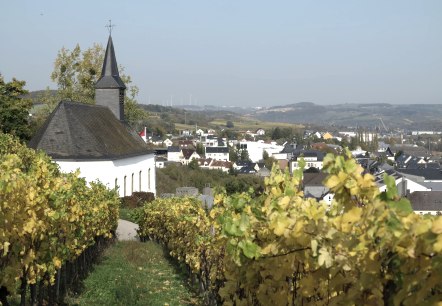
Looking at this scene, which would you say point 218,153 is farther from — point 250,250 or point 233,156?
point 250,250

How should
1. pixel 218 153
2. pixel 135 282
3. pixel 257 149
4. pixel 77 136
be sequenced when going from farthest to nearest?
pixel 257 149 → pixel 218 153 → pixel 77 136 → pixel 135 282

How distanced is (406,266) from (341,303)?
1.95 feet

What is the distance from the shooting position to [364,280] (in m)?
2.99

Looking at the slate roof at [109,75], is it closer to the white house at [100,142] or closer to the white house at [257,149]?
the white house at [100,142]

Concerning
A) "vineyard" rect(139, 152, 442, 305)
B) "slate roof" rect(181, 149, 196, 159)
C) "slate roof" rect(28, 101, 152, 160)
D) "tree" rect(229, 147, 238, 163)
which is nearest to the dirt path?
"slate roof" rect(28, 101, 152, 160)

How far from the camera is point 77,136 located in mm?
35062

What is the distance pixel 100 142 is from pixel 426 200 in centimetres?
3790

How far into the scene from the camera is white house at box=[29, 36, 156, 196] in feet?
113

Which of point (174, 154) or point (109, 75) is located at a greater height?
point (109, 75)

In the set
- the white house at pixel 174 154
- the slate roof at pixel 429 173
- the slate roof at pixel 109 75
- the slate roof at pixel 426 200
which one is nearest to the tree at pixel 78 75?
the slate roof at pixel 109 75

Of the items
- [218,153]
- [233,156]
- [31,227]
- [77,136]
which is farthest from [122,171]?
[233,156]

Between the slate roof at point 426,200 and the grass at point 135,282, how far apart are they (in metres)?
43.1

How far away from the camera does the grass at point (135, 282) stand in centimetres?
1331

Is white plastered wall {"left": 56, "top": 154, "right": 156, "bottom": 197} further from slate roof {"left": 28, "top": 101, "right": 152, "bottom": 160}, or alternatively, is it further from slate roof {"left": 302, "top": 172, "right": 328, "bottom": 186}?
slate roof {"left": 302, "top": 172, "right": 328, "bottom": 186}
